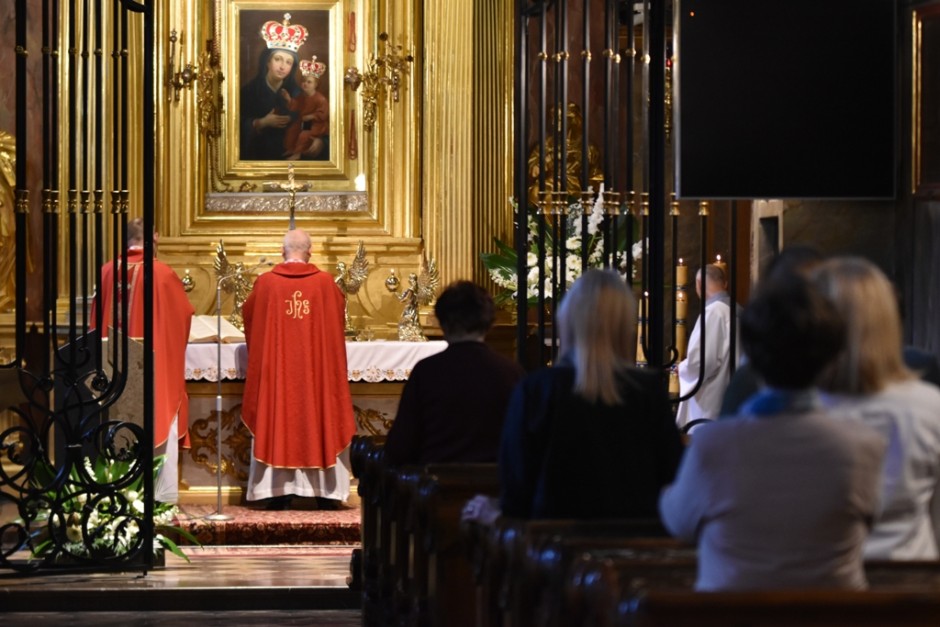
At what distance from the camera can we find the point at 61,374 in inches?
324

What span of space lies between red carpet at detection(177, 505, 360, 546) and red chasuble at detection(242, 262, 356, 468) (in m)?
0.64

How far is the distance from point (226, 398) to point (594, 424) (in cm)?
739

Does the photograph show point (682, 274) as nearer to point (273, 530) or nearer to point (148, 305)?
point (273, 530)

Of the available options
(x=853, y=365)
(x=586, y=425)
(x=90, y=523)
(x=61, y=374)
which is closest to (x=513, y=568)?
(x=586, y=425)

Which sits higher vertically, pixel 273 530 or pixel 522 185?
pixel 522 185

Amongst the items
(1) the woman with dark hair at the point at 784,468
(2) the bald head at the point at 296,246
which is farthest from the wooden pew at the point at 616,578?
(2) the bald head at the point at 296,246

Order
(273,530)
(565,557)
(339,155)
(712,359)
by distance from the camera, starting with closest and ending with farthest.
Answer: (565,557) → (273,530) → (712,359) → (339,155)

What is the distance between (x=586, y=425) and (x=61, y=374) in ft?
14.2

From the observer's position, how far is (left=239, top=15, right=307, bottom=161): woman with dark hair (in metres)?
13.5

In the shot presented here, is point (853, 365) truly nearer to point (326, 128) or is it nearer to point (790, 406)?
point (790, 406)

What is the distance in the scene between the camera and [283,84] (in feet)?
44.2

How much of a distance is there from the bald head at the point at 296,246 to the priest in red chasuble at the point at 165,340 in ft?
2.58

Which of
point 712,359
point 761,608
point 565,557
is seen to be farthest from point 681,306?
point 761,608

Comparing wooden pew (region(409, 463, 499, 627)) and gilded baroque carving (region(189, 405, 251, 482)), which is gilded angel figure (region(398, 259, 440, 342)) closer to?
gilded baroque carving (region(189, 405, 251, 482))
